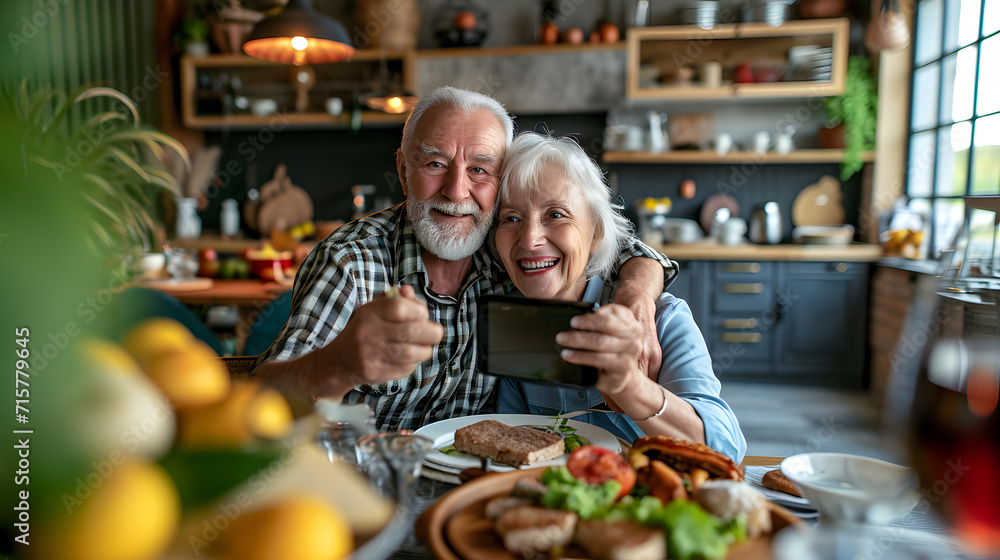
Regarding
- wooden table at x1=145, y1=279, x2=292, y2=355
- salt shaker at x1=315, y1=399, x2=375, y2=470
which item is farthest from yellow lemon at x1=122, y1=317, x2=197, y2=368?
wooden table at x1=145, y1=279, x2=292, y2=355

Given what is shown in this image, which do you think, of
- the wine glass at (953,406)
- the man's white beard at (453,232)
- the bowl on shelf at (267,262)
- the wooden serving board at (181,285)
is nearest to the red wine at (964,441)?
the wine glass at (953,406)

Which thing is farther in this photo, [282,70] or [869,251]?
[282,70]

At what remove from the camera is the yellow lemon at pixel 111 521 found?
12.3 inches

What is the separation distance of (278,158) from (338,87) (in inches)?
34.9

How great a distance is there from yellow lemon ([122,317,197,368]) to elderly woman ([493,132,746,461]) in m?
0.86

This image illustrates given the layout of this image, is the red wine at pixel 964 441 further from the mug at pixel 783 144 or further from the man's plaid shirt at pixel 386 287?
Answer: the mug at pixel 783 144

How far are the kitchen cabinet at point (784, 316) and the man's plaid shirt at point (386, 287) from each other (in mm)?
3128

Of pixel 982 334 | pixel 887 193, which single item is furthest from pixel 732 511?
pixel 887 193

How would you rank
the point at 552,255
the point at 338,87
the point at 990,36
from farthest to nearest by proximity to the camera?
the point at 338,87 → the point at 990,36 → the point at 552,255

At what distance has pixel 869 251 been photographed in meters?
4.34

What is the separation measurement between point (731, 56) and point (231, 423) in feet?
17.3

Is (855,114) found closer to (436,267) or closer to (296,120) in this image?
(436,267)

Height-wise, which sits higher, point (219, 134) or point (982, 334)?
point (219, 134)

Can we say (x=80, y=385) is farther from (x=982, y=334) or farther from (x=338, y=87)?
(x=338, y=87)
